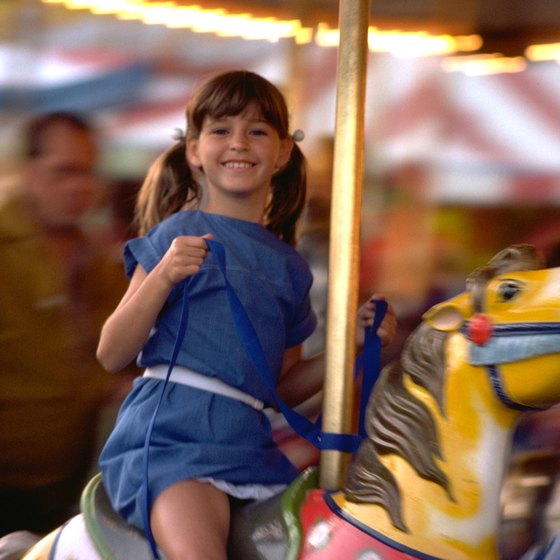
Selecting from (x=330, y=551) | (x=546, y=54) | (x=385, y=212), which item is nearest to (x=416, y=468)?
(x=330, y=551)

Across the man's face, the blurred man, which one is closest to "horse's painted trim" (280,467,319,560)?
the blurred man

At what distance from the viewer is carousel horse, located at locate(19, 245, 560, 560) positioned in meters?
1.35

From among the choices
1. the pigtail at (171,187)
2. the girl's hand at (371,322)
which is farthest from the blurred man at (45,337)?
the girl's hand at (371,322)

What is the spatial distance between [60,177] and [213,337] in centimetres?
158

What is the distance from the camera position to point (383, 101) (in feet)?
10.0

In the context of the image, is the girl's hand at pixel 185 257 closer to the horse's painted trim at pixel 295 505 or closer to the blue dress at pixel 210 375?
the blue dress at pixel 210 375

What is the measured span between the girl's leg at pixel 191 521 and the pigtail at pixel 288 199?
65 cm

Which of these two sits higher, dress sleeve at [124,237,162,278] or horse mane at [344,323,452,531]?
dress sleeve at [124,237,162,278]

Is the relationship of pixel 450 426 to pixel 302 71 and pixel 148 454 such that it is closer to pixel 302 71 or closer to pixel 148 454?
pixel 148 454

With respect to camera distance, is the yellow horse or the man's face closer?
the yellow horse

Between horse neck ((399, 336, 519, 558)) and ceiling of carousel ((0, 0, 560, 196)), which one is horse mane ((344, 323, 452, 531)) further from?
ceiling of carousel ((0, 0, 560, 196))

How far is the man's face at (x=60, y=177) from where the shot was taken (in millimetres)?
3098

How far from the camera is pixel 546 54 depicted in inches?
102

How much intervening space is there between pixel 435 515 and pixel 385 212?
173 centimetres
